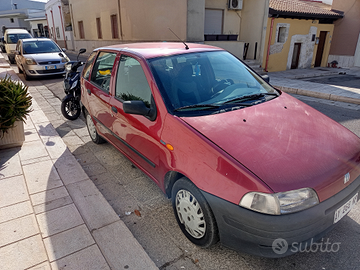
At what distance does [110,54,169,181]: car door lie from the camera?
8.83 feet

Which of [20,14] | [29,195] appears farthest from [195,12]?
[20,14]

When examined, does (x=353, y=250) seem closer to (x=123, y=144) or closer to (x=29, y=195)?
(x=123, y=144)

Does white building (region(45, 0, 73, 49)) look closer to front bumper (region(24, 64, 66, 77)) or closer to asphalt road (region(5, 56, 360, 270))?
front bumper (region(24, 64, 66, 77))

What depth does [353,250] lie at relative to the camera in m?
2.43

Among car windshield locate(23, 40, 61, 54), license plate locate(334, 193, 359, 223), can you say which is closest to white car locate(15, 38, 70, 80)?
car windshield locate(23, 40, 61, 54)

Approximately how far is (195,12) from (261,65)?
17.3 ft

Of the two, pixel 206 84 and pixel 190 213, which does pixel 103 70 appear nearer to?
pixel 206 84

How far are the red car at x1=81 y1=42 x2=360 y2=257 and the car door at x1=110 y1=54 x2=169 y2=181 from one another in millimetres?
13

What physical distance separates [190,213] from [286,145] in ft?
3.43

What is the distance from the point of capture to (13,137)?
14.4ft

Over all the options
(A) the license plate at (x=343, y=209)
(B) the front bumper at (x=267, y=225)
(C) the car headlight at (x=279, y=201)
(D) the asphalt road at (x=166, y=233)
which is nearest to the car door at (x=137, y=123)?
(D) the asphalt road at (x=166, y=233)

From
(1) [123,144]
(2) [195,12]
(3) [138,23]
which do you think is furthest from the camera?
(3) [138,23]

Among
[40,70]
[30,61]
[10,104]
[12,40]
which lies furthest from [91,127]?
[12,40]

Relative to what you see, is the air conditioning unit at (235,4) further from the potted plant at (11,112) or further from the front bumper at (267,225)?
the front bumper at (267,225)
